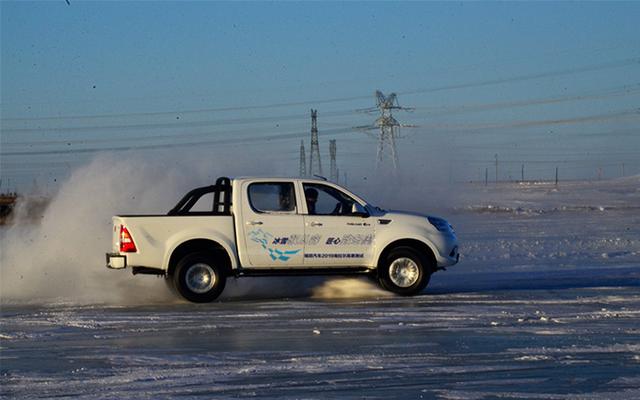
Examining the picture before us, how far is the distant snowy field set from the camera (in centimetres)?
862

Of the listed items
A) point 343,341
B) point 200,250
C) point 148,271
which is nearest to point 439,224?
point 200,250

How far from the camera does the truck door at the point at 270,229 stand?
595 inches

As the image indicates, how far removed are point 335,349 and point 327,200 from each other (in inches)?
212

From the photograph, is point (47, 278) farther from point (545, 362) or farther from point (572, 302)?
point (545, 362)

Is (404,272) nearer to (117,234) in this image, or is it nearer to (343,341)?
(117,234)

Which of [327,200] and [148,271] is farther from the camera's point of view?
[327,200]

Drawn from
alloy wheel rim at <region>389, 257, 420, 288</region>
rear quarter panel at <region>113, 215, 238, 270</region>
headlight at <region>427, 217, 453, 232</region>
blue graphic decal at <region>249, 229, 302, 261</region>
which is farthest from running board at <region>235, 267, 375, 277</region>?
headlight at <region>427, 217, 453, 232</region>

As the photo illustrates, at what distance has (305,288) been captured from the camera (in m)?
16.5

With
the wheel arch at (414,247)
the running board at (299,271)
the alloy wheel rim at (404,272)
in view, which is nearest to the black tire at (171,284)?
the running board at (299,271)

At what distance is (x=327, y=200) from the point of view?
15.6 m

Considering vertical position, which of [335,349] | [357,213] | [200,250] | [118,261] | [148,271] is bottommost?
[335,349]

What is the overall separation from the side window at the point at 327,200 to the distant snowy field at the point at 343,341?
1368 mm

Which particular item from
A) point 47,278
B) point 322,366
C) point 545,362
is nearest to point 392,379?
point 322,366

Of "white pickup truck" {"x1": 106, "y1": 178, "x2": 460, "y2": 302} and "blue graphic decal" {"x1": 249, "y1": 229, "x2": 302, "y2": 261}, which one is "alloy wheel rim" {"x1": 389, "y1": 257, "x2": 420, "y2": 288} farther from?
"blue graphic decal" {"x1": 249, "y1": 229, "x2": 302, "y2": 261}
